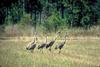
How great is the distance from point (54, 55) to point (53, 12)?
0.54 meters

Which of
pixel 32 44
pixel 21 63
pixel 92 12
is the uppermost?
pixel 92 12

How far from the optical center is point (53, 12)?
3.93 m

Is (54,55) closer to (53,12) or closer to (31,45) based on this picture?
(31,45)

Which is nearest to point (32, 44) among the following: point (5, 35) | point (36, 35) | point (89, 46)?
point (36, 35)

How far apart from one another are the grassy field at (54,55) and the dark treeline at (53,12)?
0.82 feet

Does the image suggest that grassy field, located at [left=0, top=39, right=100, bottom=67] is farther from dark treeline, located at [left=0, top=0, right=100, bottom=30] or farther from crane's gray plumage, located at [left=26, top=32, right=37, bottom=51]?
dark treeline, located at [left=0, top=0, right=100, bottom=30]

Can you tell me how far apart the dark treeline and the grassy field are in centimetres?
25

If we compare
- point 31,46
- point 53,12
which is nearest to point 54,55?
point 31,46

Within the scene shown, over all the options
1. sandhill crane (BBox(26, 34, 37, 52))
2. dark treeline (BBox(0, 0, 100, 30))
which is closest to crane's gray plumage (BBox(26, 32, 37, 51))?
sandhill crane (BBox(26, 34, 37, 52))

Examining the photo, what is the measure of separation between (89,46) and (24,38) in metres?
0.90

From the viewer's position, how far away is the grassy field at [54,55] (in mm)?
3738

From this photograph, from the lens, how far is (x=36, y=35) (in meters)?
4.06

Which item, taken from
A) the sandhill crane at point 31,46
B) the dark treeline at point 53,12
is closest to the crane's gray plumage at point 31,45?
the sandhill crane at point 31,46

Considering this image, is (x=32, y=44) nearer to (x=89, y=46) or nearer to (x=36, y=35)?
(x=36, y=35)
